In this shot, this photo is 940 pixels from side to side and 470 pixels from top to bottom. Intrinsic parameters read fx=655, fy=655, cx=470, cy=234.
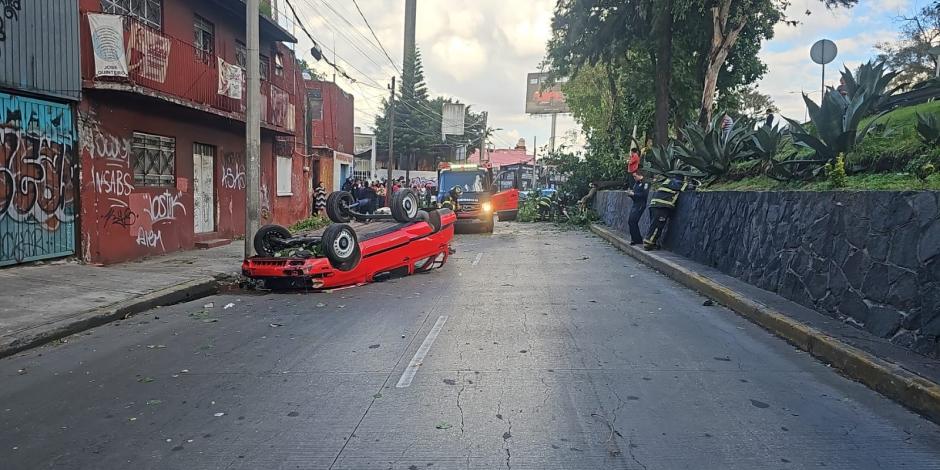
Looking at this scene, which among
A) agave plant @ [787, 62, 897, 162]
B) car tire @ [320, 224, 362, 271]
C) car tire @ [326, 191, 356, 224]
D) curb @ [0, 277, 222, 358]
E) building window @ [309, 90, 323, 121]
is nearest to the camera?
curb @ [0, 277, 222, 358]

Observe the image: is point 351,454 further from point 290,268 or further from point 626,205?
point 626,205

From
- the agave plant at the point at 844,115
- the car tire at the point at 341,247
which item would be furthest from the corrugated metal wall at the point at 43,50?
the agave plant at the point at 844,115

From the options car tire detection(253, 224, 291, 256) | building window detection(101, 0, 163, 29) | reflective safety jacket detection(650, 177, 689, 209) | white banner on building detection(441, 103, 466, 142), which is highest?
white banner on building detection(441, 103, 466, 142)

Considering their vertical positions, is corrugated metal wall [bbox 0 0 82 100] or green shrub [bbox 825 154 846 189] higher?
corrugated metal wall [bbox 0 0 82 100]

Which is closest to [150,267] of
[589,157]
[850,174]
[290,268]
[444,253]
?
[290,268]

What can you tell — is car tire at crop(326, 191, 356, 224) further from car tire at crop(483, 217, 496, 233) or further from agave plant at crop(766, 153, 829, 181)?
car tire at crop(483, 217, 496, 233)

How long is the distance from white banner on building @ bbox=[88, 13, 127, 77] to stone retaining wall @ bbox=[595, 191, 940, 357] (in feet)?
35.0

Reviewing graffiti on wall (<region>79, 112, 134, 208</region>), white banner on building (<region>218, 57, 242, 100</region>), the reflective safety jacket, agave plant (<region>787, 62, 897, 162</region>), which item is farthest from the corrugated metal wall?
agave plant (<region>787, 62, 897, 162</region>)

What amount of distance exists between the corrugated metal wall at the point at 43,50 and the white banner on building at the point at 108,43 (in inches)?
11.3

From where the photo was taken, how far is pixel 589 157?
27.8m

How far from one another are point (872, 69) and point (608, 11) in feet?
46.1

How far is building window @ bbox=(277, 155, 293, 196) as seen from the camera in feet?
69.7

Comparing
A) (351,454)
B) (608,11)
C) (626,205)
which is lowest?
(351,454)

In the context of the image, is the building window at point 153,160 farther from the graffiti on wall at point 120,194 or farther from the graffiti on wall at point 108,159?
the graffiti on wall at point 108,159
